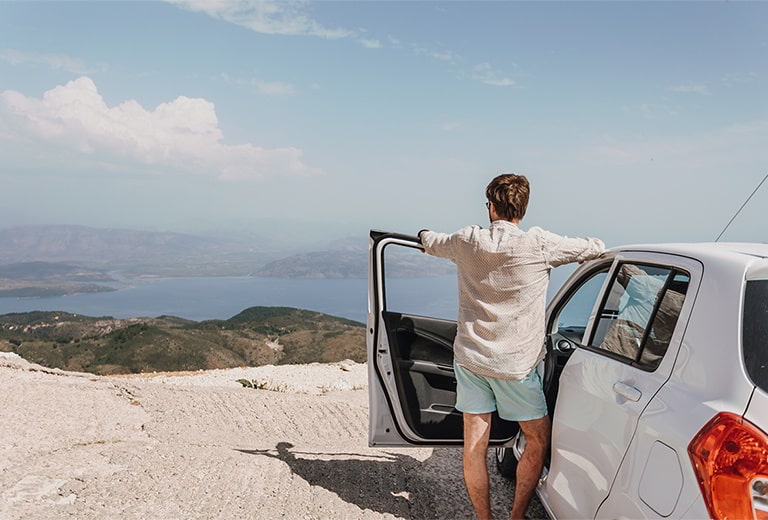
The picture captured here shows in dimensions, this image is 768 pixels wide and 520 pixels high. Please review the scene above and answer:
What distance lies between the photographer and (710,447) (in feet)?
7.32

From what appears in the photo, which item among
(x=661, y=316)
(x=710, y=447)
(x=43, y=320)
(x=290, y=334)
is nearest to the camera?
(x=710, y=447)

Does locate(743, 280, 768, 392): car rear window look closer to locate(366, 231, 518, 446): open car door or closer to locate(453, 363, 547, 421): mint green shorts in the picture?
locate(453, 363, 547, 421): mint green shorts

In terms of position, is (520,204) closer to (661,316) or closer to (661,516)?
(661,316)

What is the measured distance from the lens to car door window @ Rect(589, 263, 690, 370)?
117 inches

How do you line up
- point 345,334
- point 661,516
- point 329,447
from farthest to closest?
point 345,334 < point 329,447 < point 661,516

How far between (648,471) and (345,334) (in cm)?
2243

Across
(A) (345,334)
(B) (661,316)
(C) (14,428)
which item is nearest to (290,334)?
(A) (345,334)

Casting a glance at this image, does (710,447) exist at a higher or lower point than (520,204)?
lower

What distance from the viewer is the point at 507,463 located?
509cm

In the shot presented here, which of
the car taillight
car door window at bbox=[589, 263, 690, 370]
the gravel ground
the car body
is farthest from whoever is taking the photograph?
the gravel ground

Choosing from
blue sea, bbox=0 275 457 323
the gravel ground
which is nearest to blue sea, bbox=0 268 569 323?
blue sea, bbox=0 275 457 323

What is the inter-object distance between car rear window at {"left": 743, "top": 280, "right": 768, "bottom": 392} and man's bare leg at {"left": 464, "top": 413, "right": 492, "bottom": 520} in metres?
1.79

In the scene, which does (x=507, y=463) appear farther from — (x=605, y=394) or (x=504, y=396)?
(x=605, y=394)

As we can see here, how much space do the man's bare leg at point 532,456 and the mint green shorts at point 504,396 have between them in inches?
2.7
